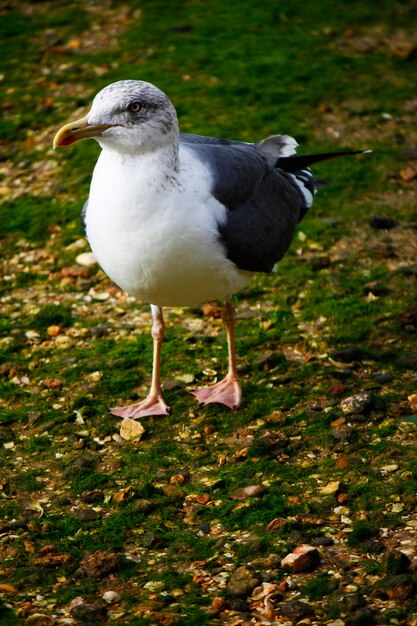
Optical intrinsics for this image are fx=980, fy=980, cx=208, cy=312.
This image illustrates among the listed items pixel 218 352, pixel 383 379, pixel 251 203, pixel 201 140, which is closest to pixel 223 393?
pixel 218 352

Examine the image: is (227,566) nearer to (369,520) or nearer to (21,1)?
(369,520)

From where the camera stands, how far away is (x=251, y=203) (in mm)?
5477

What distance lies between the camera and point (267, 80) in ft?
30.8

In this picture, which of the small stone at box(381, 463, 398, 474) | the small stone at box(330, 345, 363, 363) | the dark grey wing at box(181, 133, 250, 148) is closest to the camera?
the small stone at box(381, 463, 398, 474)

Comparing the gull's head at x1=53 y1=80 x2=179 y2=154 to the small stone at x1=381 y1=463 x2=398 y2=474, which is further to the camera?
the small stone at x1=381 y1=463 x2=398 y2=474

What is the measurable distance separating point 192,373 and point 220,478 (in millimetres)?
1180

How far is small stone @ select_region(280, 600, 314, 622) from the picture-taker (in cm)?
373

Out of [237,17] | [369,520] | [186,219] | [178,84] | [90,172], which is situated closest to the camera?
[369,520]

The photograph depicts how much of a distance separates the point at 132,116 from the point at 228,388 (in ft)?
5.80

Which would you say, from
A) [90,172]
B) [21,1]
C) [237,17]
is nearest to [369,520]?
Result: [90,172]

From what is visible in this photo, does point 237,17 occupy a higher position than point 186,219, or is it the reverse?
point 186,219

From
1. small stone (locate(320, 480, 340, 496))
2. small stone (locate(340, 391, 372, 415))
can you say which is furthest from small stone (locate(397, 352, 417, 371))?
small stone (locate(320, 480, 340, 496))

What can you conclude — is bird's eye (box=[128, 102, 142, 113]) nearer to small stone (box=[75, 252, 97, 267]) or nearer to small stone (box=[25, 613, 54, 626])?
small stone (box=[25, 613, 54, 626])

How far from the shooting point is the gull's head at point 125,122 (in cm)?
467
